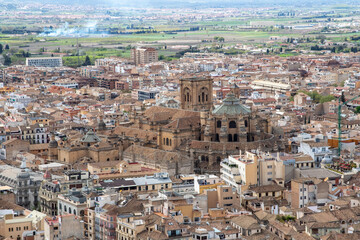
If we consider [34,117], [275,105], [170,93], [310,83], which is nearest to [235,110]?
[34,117]

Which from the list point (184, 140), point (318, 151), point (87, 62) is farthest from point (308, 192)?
point (87, 62)

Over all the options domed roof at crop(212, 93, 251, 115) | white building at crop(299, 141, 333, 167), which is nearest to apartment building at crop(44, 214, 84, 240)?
white building at crop(299, 141, 333, 167)

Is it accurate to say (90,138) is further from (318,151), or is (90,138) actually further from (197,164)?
(318,151)

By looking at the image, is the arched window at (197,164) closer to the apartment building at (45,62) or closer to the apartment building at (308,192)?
the apartment building at (308,192)

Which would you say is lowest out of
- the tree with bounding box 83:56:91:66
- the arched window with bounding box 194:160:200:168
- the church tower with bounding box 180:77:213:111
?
→ the tree with bounding box 83:56:91:66

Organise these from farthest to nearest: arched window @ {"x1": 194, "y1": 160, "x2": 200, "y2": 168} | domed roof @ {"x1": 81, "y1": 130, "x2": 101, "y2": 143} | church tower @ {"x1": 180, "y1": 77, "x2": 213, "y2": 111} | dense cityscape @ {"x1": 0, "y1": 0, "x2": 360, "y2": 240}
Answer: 1. church tower @ {"x1": 180, "y1": 77, "x2": 213, "y2": 111}
2. domed roof @ {"x1": 81, "y1": 130, "x2": 101, "y2": 143}
3. arched window @ {"x1": 194, "y1": 160, "x2": 200, "y2": 168}
4. dense cityscape @ {"x1": 0, "y1": 0, "x2": 360, "y2": 240}

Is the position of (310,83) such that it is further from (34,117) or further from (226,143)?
(226,143)

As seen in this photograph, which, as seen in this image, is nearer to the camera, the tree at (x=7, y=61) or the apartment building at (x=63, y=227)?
the apartment building at (x=63, y=227)

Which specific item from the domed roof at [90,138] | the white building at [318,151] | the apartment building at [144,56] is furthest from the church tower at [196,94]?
the apartment building at [144,56]

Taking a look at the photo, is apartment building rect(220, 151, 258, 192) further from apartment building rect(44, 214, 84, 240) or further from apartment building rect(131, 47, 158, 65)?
apartment building rect(131, 47, 158, 65)

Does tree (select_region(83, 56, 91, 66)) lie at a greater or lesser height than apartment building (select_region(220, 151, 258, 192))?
lesser
